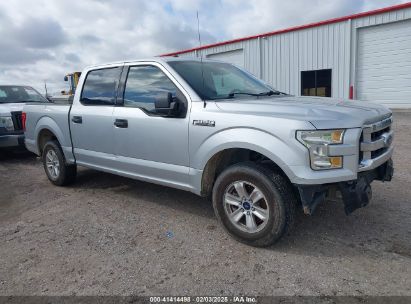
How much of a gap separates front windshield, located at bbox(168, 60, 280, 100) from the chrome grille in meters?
1.42

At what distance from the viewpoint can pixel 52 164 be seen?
5910mm

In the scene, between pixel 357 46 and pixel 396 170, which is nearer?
pixel 396 170

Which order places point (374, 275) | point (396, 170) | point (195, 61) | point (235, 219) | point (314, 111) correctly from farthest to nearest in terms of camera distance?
point (396, 170) → point (195, 61) → point (235, 219) → point (314, 111) → point (374, 275)

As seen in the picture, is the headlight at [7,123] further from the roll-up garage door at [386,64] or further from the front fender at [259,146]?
the roll-up garage door at [386,64]

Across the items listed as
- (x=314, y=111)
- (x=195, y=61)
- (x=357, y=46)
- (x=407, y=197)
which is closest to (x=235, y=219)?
(x=314, y=111)

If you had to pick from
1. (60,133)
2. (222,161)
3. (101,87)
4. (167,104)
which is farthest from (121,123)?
(60,133)

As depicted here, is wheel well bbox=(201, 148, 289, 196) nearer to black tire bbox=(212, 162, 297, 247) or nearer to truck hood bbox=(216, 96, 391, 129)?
black tire bbox=(212, 162, 297, 247)

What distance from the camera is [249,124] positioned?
328cm

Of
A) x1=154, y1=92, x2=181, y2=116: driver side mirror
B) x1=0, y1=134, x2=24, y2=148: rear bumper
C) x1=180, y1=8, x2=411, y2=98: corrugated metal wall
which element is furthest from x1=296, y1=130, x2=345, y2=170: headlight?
x1=180, y1=8, x2=411, y2=98: corrugated metal wall

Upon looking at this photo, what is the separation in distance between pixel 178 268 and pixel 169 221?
1091mm

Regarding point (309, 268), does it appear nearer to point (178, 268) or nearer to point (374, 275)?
point (374, 275)

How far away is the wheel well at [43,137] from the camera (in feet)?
19.6

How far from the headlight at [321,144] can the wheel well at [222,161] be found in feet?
1.97

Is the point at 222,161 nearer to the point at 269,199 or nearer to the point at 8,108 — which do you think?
the point at 269,199
